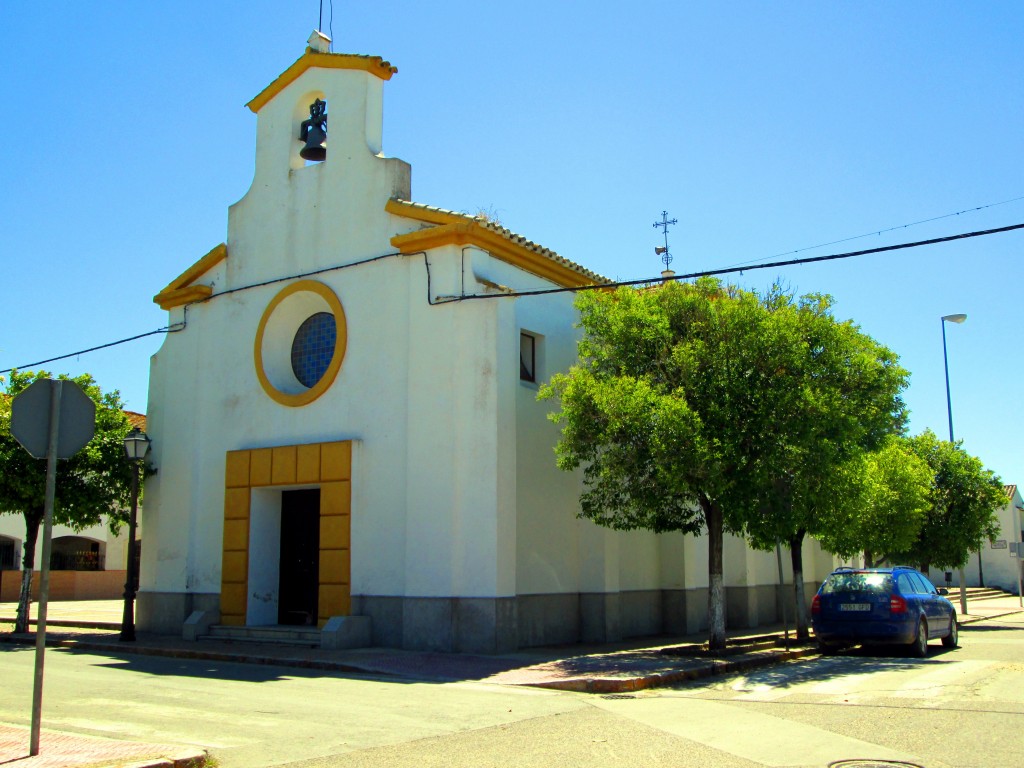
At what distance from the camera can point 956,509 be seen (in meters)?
25.1

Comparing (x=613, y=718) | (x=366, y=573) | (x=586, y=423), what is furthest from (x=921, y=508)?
(x=613, y=718)

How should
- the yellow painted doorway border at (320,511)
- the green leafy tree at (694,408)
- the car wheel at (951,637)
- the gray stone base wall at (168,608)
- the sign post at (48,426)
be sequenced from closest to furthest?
the sign post at (48,426), the green leafy tree at (694,408), the yellow painted doorway border at (320,511), the car wheel at (951,637), the gray stone base wall at (168,608)

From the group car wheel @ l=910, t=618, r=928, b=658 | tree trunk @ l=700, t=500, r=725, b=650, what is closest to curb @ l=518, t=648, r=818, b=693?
tree trunk @ l=700, t=500, r=725, b=650

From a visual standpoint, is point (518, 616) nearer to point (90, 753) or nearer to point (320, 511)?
point (320, 511)

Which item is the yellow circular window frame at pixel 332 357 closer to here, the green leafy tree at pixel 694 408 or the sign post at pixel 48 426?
the green leafy tree at pixel 694 408

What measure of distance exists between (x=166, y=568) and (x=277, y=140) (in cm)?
876

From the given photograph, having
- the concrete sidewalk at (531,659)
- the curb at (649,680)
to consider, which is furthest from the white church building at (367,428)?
the curb at (649,680)

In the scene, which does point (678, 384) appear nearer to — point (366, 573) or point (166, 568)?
point (366, 573)

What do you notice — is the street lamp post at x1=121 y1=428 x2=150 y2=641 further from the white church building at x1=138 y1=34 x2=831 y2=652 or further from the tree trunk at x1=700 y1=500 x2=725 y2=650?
the tree trunk at x1=700 y1=500 x2=725 y2=650

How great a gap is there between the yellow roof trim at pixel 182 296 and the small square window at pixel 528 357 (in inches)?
271

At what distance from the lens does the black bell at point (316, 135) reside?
17.9 meters

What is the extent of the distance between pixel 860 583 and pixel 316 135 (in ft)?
41.1

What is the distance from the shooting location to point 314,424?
17.0 meters

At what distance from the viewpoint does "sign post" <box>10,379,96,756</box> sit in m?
7.14
